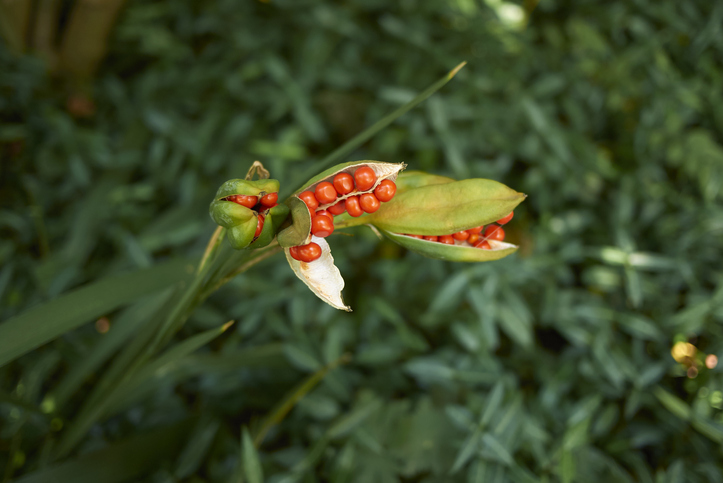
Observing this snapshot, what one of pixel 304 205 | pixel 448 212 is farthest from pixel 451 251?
pixel 304 205

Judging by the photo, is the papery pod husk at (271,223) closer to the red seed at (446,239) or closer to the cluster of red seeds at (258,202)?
the cluster of red seeds at (258,202)

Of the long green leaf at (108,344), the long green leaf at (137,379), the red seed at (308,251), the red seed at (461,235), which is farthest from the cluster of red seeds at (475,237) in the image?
the long green leaf at (108,344)

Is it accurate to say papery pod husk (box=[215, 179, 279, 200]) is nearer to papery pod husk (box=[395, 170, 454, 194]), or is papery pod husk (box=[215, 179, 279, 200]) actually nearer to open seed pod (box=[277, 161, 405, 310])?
open seed pod (box=[277, 161, 405, 310])

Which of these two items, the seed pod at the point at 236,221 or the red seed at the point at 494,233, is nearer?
the seed pod at the point at 236,221

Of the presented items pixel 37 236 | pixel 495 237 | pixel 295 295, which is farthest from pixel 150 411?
pixel 495 237

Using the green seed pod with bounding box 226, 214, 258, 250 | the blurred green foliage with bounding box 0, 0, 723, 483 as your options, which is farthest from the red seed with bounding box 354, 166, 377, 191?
the blurred green foliage with bounding box 0, 0, 723, 483

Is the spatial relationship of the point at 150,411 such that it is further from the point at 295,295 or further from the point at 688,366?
the point at 688,366

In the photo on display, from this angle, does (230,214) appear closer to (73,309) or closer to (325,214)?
(325,214)
